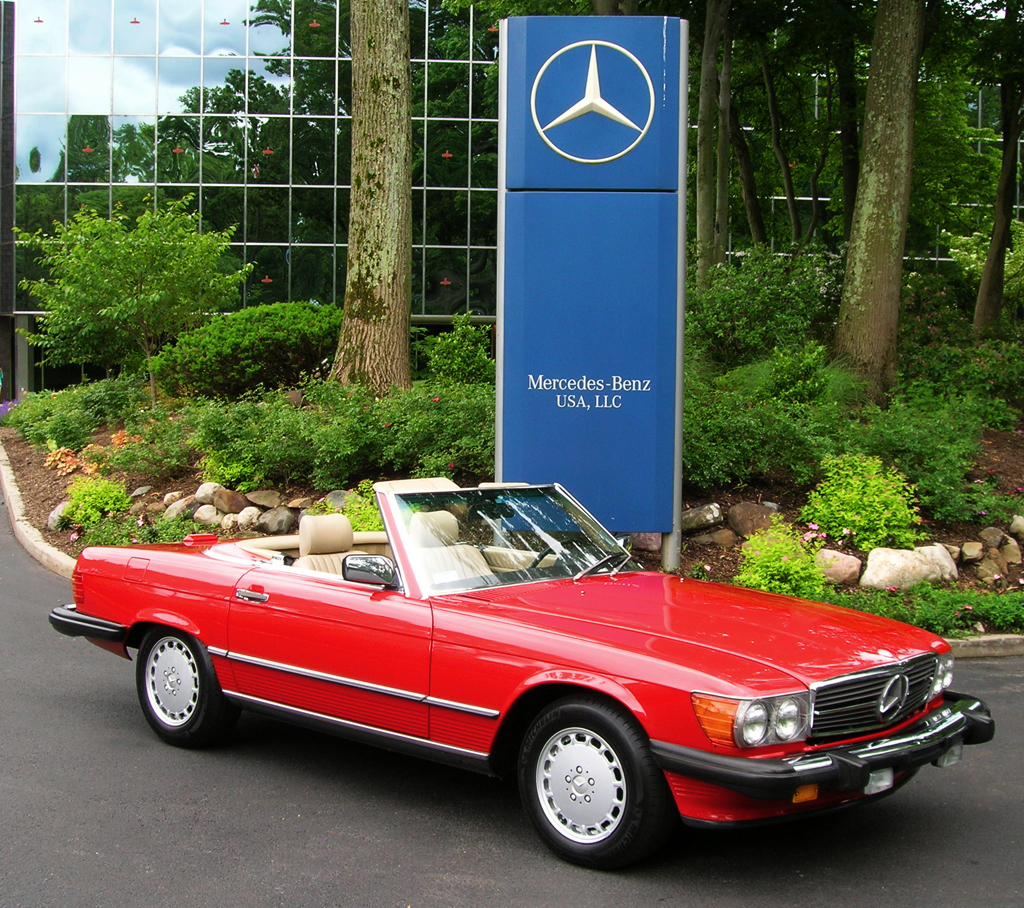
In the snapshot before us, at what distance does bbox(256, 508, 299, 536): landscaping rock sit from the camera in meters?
10.9

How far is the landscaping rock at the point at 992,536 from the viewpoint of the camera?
10070 millimetres

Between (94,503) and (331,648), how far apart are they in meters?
8.11

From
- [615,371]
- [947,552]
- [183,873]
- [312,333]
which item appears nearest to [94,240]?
[312,333]

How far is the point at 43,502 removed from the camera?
538 inches

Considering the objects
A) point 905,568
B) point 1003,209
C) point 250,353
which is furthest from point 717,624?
point 1003,209

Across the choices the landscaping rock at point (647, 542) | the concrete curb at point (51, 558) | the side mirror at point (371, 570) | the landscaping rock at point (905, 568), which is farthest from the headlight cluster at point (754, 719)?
the landscaping rock at point (647, 542)

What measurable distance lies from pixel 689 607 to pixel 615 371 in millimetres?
4291

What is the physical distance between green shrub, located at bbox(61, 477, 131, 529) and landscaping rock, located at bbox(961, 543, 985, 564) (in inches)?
345

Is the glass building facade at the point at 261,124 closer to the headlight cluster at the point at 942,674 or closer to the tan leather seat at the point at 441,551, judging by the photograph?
the tan leather seat at the point at 441,551

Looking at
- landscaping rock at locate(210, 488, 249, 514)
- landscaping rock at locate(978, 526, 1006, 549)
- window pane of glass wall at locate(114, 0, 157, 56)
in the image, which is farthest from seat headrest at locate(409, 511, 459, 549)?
window pane of glass wall at locate(114, 0, 157, 56)

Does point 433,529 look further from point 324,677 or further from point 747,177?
point 747,177

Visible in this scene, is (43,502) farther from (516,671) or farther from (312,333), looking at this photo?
(516,671)

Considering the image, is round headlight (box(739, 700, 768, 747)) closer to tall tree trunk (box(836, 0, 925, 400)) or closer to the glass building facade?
tall tree trunk (box(836, 0, 925, 400))

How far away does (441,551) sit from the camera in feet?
16.5
